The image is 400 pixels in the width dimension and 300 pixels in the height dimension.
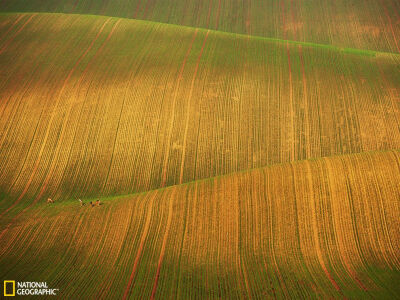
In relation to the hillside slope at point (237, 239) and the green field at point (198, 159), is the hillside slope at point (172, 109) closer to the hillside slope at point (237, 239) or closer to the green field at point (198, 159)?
the green field at point (198, 159)

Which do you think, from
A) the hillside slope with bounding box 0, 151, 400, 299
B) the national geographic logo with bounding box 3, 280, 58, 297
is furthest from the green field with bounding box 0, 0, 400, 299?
the national geographic logo with bounding box 3, 280, 58, 297

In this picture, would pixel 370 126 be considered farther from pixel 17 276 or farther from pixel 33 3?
pixel 33 3

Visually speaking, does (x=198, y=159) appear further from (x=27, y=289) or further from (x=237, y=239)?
(x=27, y=289)

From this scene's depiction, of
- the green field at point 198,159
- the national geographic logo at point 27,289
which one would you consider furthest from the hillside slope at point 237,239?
the national geographic logo at point 27,289

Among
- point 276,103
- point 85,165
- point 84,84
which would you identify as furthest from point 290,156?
point 84,84

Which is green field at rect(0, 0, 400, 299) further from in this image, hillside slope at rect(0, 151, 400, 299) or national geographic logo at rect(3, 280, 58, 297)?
national geographic logo at rect(3, 280, 58, 297)

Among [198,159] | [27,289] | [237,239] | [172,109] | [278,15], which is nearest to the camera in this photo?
[27,289]

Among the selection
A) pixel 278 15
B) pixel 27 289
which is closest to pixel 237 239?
pixel 27 289
